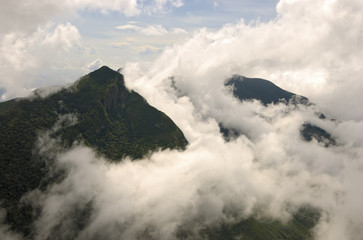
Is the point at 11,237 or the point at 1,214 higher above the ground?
the point at 1,214
